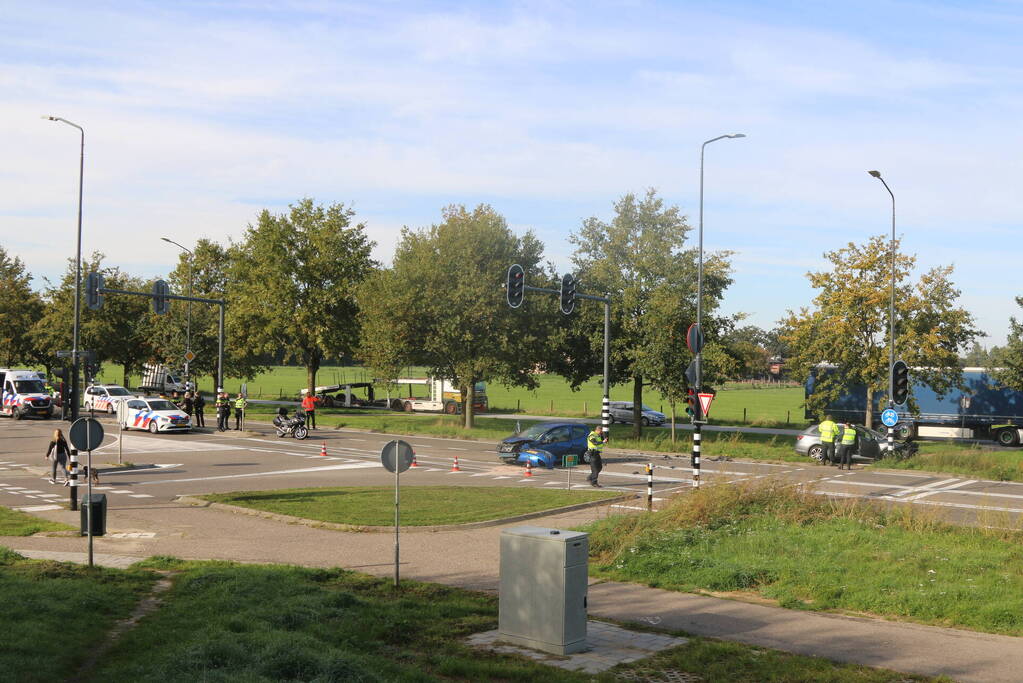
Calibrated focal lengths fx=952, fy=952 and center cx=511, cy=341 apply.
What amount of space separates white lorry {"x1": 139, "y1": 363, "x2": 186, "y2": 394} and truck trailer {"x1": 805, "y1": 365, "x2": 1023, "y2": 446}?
43.0 m

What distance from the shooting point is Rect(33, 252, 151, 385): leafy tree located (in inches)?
2360

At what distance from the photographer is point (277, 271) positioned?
2045 inches

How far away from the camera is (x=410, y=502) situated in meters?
20.3

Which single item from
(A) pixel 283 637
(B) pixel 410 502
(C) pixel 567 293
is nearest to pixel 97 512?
(B) pixel 410 502

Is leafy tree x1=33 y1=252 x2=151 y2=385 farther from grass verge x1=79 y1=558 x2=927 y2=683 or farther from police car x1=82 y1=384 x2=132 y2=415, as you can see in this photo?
grass verge x1=79 y1=558 x2=927 y2=683

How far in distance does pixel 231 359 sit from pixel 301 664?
172ft


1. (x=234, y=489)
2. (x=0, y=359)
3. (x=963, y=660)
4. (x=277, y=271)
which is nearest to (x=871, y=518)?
(x=963, y=660)

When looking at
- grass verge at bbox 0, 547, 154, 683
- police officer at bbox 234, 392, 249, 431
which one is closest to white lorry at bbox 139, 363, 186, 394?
police officer at bbox 234, 392, 249, 431

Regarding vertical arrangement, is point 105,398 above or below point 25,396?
below

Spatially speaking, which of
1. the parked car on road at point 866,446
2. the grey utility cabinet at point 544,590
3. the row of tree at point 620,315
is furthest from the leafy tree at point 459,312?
the grey utility cabinet at point 544,590

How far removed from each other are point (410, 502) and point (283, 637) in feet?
38.3

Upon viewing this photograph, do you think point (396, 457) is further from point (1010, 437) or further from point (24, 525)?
point (1010, 437)

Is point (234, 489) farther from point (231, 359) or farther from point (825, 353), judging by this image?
point (231, 359)

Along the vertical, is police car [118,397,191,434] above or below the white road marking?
above
